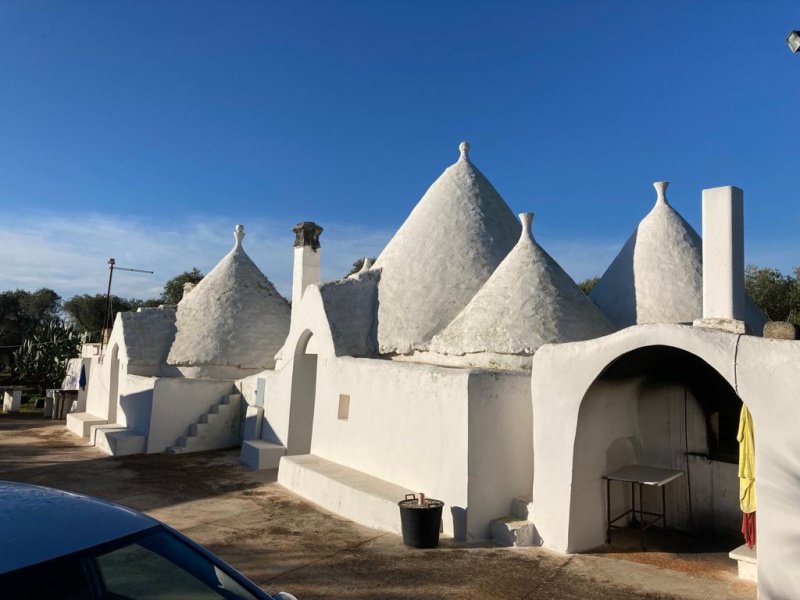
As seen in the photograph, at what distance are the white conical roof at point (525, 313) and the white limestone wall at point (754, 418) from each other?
180 centimetres

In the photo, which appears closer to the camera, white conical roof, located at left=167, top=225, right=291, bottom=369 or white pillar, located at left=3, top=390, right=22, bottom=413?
white conical roof, located at left=167, top=225, right=291, bottom=369

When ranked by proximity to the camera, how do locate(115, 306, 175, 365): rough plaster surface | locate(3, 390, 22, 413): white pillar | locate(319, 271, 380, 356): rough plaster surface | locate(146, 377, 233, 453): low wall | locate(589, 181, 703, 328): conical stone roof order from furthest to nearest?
locate(3, 390, 22, 413): white pillar
locate(115, 306, 175, 365): rough plaster surface
locate(146, 377, 233, 453): low wall
locate(319, 271, 380, 356): rough plaster surface
locate(589, 181, 703, 328): conical stone roof

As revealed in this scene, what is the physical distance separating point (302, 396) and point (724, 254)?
832 centimetres

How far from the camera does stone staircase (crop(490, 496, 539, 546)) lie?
7.11m

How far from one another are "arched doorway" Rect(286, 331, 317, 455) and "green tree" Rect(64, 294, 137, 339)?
36266mm

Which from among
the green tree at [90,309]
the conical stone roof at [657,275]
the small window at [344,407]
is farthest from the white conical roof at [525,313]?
the green tree at [90,309]

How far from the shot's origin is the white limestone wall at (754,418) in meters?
5.20

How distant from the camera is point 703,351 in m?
5.83

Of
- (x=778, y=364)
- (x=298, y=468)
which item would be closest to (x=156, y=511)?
(x=298, y=468)

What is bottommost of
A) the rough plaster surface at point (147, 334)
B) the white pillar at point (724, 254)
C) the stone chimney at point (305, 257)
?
the rough plaster surface at point (147, 334)

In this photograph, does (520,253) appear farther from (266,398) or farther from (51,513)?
(51,513)

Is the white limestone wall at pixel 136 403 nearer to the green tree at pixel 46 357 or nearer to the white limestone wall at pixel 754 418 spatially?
the white limestone wall at pixel 754 418

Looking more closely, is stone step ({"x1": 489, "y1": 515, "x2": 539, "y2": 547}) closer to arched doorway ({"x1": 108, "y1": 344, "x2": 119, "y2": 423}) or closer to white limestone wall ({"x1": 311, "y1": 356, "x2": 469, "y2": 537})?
white limestone wall ({"x1": 311, "y1": 356, "x2": 469, "y2": 537})

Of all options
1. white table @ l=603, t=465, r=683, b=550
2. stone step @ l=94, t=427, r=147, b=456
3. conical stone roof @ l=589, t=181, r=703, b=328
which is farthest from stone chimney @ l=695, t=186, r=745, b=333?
stone step @ l=94, t=427, r=147, b=456
